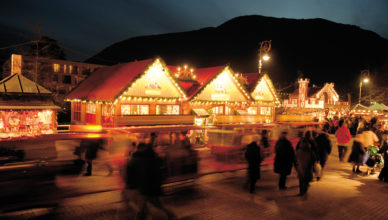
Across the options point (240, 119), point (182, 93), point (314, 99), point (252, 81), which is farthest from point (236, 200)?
point (314, 99)

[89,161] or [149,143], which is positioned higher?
[149,143]

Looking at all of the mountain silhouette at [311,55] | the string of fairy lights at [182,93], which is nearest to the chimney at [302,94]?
the string of fairy lights at [182,93]

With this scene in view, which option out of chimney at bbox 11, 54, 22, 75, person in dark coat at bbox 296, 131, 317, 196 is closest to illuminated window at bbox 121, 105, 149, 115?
chimney at bbox 11, 54, 22, 75

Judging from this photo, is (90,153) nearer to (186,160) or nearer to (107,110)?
(186,160)

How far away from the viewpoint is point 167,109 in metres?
24.7

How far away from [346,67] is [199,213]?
141796 millimetres

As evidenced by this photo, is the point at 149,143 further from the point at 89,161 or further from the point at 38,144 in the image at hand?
the point at 38,144

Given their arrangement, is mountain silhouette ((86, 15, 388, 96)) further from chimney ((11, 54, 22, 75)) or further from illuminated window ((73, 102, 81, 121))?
chimney ((11, 54, 22, 75))

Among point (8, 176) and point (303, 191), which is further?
point (8, 176)

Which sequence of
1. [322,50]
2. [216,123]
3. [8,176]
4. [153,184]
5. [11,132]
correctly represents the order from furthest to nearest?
[322,50] < [216,123] < [11,132] < [8,176] < [153,184]

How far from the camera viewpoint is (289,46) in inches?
6644

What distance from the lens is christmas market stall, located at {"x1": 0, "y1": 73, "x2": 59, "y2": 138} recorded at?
738 inches

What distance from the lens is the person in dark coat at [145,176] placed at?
19.7 ft

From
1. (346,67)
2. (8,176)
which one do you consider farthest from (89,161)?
(346,67)
